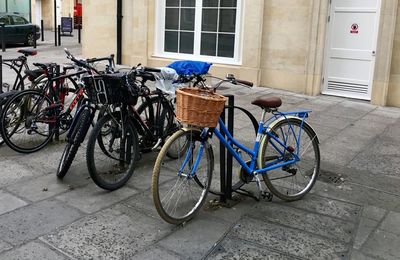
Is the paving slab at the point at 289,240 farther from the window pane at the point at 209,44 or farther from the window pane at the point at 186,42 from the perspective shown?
the window pane at the point at 186,42

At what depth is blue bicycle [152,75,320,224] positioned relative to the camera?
153 inches

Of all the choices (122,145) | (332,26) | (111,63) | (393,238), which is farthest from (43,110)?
(332,26)

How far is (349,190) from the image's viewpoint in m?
4.98

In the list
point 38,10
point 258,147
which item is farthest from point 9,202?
point 38,10

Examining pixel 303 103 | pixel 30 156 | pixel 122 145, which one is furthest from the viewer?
pixel 303 103

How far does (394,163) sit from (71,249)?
4106 mm

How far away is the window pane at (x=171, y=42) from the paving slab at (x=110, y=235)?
866 centimetres

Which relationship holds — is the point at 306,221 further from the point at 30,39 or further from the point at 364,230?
the point at 30,39

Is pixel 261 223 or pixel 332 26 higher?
pixel 332 26

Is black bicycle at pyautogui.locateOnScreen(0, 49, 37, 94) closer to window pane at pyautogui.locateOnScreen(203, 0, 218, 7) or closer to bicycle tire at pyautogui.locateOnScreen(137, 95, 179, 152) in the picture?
bicycle tire at pyautogui.locateOnScreen(137, 95, 179, 152)

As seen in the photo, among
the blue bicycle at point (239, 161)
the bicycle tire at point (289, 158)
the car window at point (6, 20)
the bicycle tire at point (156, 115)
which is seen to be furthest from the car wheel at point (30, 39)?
the blue bicycle at point (239, 161)

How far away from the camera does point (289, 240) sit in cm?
379

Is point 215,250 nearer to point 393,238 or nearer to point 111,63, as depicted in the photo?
point 393,238

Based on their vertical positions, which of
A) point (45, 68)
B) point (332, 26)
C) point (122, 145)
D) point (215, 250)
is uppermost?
point (332, 26)
